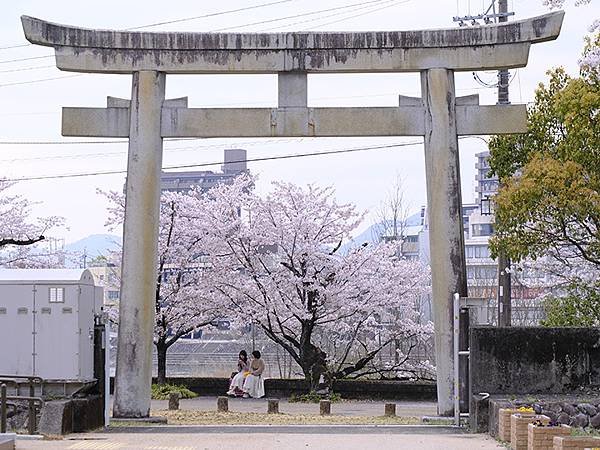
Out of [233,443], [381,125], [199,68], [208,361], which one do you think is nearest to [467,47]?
[381,125]

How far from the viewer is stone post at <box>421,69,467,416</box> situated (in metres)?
18.4

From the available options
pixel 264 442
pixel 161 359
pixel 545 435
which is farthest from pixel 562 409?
pixel 161 359

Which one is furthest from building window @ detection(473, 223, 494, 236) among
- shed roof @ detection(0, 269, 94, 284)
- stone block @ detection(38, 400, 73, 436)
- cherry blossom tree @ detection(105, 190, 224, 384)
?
stone block @ detection(38, 400, 73, 436)

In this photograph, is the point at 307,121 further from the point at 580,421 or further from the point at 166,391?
the point at 166,391

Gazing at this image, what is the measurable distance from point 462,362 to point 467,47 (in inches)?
210

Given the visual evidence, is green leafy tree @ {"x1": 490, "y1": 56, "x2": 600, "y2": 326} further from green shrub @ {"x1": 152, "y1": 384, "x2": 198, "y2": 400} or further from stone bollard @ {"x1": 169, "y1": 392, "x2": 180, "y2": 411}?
green shrub @ {"x1": 152, "y1": 384, "x2": 198, "y2": 400}

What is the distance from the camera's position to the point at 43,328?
1630 centimetres

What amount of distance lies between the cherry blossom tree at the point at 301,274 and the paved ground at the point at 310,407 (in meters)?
2.06

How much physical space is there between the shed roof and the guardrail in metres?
1.48

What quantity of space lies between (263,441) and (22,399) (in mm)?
3225

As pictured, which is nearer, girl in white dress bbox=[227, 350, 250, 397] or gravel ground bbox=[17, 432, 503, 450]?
gravel ground bbox=[17, 432, 503, 450]

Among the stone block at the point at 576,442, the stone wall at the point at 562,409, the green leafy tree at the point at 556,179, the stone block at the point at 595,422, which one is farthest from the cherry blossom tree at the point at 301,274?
the stone block at the point at 576,442

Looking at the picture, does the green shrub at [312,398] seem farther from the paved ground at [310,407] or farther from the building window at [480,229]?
the building window at [480,229]

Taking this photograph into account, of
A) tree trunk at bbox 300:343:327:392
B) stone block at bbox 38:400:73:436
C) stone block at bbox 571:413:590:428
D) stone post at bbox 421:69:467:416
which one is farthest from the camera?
tree trunk at bbox 300:343:327:392
